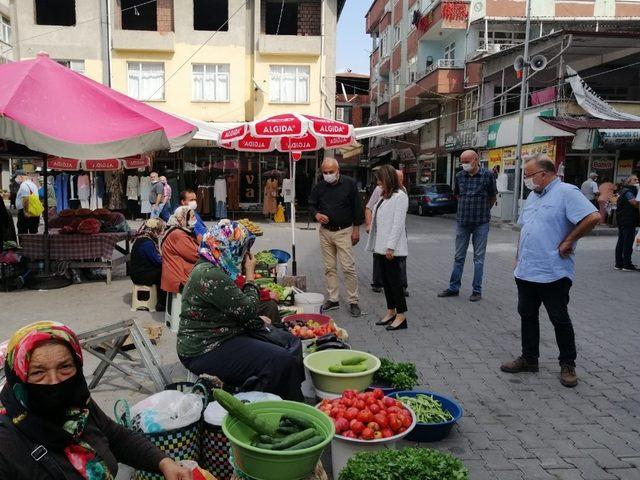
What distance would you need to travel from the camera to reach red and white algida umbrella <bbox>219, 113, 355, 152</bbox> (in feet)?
26.9

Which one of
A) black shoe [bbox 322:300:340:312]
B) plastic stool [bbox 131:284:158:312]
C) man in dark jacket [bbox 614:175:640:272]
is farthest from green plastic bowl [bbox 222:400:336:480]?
man in dark jacket [bbox 614:175:640:272]

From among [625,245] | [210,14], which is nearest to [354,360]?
[625,245]

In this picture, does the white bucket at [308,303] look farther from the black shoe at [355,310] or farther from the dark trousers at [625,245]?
the dark trousers at [625,245]

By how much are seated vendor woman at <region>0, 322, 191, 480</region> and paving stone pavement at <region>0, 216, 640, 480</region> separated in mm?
2285

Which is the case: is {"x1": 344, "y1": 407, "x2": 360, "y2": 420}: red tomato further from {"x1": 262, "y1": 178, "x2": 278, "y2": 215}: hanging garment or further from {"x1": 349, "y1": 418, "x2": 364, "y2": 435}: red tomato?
{"x1": 262, "y1": 178, "x2": 278, "y2": 215}: hanging garment

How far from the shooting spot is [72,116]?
269 inches

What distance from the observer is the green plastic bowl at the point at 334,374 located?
3.85 m

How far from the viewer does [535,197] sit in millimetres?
4723

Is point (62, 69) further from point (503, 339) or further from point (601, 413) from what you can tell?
point (601, 413)

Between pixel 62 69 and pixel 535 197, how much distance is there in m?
6.85

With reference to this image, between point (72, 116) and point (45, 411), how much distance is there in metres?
5.81

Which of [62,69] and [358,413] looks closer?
[358,413]

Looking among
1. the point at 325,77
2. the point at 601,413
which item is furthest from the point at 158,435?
the point at 325,77

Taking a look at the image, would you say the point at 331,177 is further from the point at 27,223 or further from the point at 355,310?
the point at 27,223
